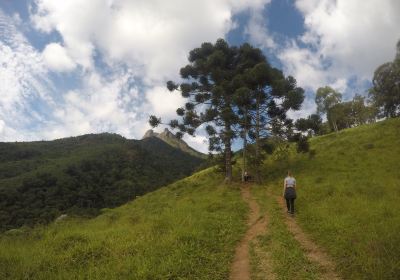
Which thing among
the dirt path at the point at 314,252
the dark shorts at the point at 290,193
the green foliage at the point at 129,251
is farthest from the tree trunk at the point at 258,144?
the green foliage at the point at 129,251

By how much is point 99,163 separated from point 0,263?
495 ft

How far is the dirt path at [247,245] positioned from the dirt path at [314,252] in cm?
A: 124

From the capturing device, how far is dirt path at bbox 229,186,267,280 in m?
9.01

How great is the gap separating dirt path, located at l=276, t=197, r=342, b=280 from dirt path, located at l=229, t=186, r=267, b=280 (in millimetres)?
1237

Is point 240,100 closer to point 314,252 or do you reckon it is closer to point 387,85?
point 314,252

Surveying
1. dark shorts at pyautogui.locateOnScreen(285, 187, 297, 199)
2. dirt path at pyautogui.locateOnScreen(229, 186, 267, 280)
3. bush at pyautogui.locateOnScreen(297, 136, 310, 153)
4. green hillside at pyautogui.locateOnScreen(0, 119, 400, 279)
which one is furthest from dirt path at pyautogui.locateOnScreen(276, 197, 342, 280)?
bush at pyautogui.locateOnScreen(297, 136, 310, 153)

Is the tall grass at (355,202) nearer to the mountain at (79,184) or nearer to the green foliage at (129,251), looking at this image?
the green foliage at (129,251)

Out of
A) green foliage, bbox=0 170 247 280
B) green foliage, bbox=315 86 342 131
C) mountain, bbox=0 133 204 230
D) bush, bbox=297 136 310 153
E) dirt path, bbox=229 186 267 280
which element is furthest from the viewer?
mountain, bbox=0 133 204 230

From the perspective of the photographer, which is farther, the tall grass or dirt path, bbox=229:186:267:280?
dirt path, bbox=229:186:267:280

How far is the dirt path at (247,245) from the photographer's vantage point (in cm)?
901

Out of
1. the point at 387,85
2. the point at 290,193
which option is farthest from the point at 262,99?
the point at 387,85

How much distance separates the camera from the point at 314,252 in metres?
10.3

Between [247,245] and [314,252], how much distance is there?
7.68 feet

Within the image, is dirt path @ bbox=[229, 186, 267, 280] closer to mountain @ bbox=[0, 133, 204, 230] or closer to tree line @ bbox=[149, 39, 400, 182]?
tree line @ bbox=[149, 39, 400, 182]
